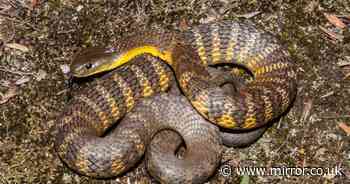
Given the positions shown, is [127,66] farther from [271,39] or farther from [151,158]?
[271,39]

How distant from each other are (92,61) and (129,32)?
81cm

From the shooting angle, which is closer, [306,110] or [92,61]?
[92,61]

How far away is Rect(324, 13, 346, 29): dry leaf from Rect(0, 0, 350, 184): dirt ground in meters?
0.04

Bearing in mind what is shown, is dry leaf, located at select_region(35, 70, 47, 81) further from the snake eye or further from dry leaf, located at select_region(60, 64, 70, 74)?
the snake eye

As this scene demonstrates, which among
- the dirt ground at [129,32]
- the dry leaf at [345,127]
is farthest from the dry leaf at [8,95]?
the dry leaf at [345,127]

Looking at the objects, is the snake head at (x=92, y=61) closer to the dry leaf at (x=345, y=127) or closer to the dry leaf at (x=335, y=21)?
the dry leaf at (x=345, y=127)

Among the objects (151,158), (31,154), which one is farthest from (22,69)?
(151,158)

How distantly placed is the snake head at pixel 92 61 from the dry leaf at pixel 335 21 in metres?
2.36

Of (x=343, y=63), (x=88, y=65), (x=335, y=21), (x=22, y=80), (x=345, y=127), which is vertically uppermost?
(x=88, y=65)

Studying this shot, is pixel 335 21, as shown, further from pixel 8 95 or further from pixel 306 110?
pixel 8 95

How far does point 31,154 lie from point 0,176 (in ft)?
1.10

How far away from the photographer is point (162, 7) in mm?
6082

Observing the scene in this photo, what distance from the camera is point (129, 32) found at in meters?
5.94

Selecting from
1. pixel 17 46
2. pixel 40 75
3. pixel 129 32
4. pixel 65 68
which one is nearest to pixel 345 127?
pixel 129 32
